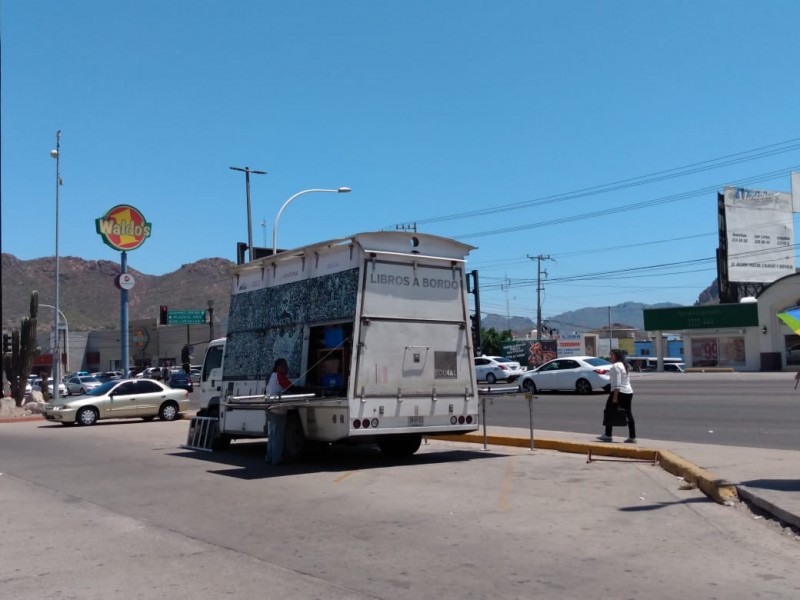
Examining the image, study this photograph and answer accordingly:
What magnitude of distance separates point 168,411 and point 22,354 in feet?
47.5

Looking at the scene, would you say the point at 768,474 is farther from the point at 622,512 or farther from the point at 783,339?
the point at 783,339

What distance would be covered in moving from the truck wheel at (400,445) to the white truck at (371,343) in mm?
20

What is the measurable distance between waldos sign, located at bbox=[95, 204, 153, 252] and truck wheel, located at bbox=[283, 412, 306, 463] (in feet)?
87.4

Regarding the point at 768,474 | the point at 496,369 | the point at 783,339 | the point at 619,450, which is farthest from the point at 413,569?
the point at 783,339

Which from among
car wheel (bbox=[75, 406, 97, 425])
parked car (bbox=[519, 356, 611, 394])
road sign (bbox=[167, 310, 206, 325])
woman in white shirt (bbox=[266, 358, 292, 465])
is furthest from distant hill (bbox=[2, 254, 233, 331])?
woman in white shirt (bbox=[266, 358, 292, 465])

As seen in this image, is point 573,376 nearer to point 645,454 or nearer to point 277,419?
→ point 645,454

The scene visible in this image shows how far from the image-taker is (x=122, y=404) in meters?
27.5

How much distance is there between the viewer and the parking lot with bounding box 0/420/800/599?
6.47m

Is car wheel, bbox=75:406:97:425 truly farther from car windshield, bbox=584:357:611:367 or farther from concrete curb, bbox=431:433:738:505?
car windshield, bbox=584:357:611:367

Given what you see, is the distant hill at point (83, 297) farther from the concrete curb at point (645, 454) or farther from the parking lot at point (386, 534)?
the parking lot at point (386, 534)

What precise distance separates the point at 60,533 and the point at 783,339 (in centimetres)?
5156

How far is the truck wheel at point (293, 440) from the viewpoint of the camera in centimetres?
1391

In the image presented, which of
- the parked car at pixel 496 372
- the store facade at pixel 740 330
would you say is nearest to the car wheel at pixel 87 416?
the parked car at pixel 496 372

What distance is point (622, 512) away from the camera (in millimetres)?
9148
